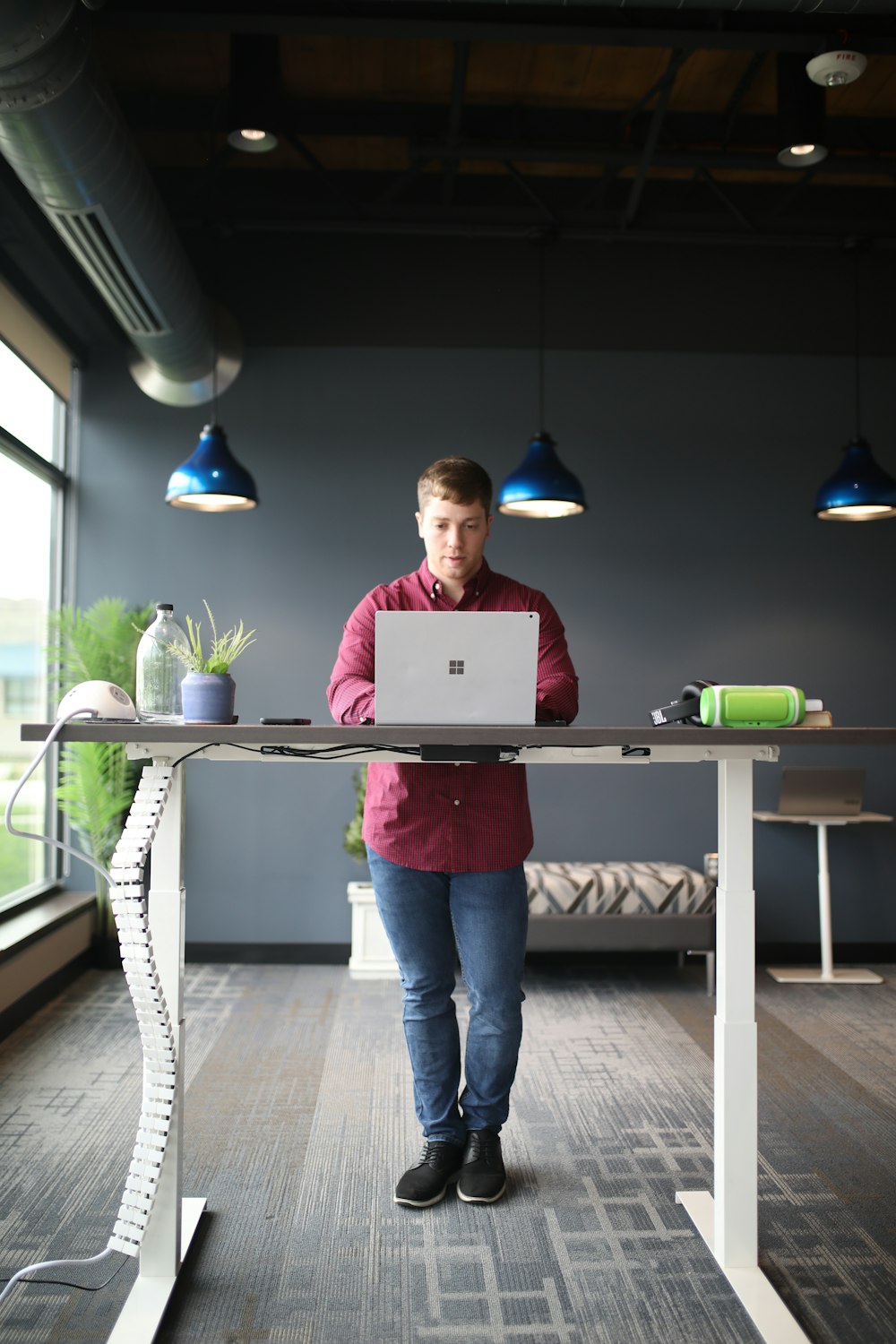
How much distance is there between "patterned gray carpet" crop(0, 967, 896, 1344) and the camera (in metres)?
2.08

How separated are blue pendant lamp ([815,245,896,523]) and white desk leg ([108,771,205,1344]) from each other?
12.4 feet

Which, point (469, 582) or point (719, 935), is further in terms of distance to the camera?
point (469, 582)

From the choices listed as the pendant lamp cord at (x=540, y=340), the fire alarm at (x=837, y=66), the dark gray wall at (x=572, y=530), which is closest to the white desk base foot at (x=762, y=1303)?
the dark gray wall at (x=572, y=530)

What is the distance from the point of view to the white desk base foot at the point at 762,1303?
1.98 meters

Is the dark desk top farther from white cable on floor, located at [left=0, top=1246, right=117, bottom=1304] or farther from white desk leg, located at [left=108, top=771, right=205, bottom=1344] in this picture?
white cable on floor, located at [left=0, top=1246, right=117, bottom=1304]

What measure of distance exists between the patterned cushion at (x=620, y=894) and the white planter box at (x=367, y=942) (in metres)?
0.80

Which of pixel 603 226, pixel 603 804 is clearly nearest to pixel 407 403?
pixel 603 226

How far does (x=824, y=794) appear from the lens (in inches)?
201

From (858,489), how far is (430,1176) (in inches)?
146

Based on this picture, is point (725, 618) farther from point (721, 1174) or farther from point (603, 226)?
point (721, 1174)

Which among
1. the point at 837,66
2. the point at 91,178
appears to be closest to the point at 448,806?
the point at 91,178

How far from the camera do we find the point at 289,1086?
346 centimetres

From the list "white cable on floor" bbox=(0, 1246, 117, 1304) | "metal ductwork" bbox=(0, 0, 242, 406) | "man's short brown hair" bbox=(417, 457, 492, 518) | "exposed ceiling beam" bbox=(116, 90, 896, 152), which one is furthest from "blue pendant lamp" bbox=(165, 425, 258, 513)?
"white cable on floor" bbox=(0, 1246, 117, 1304)

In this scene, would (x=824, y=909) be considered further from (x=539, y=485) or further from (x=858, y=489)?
(x=539, y=485)
